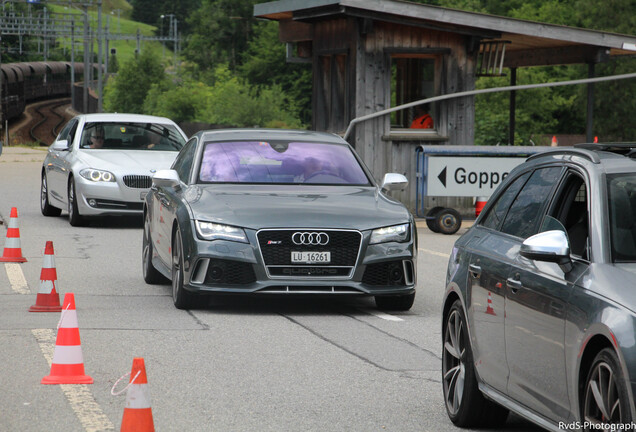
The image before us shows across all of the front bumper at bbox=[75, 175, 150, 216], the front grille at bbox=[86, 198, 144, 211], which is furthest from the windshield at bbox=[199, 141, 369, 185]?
Result: the front grille at bbox=[86, 198, 144, 211]

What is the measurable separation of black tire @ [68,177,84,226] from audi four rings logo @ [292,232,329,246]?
935 cm

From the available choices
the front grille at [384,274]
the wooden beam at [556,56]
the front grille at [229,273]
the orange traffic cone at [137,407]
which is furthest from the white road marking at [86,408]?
the wooden beam at [556,56]

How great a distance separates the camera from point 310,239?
10.1 metres

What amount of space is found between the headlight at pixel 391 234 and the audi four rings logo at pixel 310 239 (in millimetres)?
400

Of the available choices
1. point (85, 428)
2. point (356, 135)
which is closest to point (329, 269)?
point (85, 428)

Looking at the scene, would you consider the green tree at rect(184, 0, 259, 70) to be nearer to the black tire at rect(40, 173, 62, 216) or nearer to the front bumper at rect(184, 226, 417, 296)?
the black tire at rect(40, 173, 62, 216)

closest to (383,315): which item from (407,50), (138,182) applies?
(138,182)

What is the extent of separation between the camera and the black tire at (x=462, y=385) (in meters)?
6.14

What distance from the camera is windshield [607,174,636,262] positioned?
16.1ft

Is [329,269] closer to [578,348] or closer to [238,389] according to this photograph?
[238,389]

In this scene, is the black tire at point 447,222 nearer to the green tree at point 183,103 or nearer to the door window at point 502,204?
the door window at point 502,204

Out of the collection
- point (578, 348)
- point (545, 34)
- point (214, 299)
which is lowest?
point (214, 299)

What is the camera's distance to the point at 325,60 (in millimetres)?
25484

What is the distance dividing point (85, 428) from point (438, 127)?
1730cm
